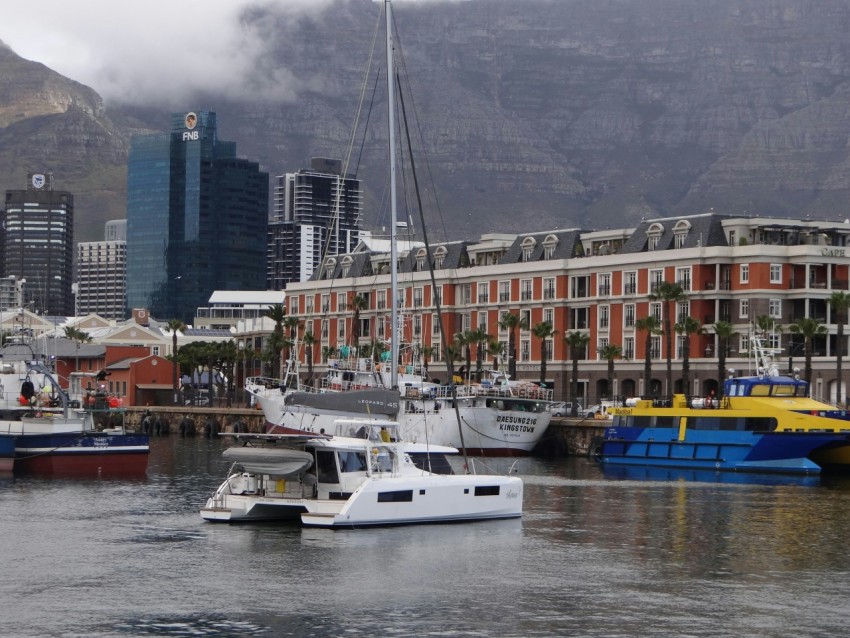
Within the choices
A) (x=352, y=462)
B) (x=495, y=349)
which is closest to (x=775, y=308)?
(x=495, y=349)

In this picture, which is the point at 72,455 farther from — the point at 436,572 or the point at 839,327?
the point at 839,327

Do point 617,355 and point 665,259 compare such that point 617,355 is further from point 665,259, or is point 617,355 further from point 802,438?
point 802,438

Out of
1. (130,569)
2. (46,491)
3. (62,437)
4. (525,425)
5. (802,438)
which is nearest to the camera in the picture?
(130,569)

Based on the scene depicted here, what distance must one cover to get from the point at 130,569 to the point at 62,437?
42424mm

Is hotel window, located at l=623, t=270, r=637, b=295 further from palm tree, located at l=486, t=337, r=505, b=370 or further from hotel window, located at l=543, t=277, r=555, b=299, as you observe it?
palm tree, located at l=486, t=337, r=505, b=370

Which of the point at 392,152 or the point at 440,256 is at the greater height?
the point at 440,256

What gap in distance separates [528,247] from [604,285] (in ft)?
51.0

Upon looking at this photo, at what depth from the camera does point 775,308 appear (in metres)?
151

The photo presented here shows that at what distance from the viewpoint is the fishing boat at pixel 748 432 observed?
343 feet

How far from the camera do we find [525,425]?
424ft

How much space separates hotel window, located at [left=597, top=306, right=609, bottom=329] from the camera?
164375 mm

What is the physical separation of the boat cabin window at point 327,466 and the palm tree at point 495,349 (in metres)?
95.2

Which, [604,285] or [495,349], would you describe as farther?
[604,285]

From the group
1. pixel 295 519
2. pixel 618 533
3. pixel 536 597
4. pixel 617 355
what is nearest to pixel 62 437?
pixel 295 519
